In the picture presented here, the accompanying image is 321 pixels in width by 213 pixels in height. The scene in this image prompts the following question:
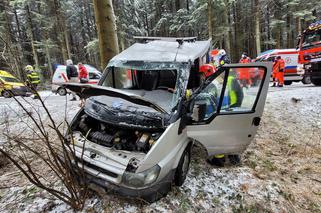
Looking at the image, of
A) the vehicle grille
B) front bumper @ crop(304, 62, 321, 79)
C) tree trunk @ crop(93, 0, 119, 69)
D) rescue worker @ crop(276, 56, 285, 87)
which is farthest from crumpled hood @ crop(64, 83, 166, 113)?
rescue worker @ crop(276, 56, 285, 87)

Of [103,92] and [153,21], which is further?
[153,21]

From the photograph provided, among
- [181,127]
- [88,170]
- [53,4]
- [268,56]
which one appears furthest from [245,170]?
[53,4]

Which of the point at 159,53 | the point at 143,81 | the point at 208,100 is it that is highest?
the point at 159,53

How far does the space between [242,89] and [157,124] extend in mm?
1827

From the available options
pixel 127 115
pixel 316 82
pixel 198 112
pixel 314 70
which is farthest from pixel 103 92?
pixel 316 82

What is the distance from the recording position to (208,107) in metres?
3.73

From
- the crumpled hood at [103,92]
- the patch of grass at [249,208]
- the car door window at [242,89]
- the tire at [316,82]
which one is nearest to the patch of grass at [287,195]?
the patch of grass at [249,208]

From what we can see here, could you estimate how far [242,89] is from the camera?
12.6 feet

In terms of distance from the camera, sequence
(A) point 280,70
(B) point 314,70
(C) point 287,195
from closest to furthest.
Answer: (C) point 287,195 < (B) point 314,70 < (A) point 280,70

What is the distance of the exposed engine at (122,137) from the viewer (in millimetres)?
3029

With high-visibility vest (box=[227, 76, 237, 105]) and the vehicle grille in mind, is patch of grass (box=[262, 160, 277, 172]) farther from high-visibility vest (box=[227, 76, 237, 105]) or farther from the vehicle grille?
the vehicle grille

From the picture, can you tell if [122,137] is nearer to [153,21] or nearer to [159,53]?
[159,53]

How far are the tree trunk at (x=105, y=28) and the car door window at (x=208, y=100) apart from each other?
304cm

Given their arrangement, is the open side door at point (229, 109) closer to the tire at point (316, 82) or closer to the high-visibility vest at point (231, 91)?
the high-visibility vest at point (231, 91)
